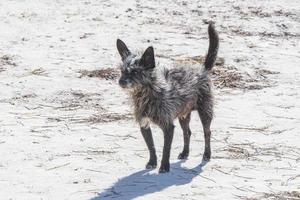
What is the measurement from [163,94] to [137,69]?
47 centimetres

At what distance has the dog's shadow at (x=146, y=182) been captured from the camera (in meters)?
7.48

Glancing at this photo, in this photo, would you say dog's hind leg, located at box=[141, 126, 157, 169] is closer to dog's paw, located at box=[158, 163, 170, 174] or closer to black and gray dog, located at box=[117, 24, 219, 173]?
black and gray dog, located at box=[117, 24, 219, 173]

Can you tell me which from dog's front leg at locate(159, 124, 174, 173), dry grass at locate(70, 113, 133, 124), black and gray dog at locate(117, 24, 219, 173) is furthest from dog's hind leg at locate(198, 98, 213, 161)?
dry grass at locate(70, 113, 133, 124)

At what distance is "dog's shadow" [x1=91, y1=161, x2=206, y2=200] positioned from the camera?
748 centimetres

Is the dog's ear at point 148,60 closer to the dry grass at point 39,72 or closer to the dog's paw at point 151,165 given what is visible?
the dog's paw at point 151,165

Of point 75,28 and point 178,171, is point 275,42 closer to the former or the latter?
point 75,28

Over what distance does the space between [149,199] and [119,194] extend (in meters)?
0.35

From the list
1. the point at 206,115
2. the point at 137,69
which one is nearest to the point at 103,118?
the point at 206,115

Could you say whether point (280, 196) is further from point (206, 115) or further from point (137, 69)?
point (137, 69)

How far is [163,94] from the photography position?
810 centimetres

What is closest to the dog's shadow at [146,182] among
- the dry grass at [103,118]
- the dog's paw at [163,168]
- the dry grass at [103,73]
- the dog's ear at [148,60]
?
the dog's paw at [163,168]

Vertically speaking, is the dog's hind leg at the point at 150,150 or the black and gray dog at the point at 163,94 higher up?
the black and gray dog at the point at 163,94

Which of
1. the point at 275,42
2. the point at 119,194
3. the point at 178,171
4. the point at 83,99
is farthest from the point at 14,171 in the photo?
the point at 275,42

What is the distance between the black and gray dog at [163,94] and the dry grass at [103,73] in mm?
3645
